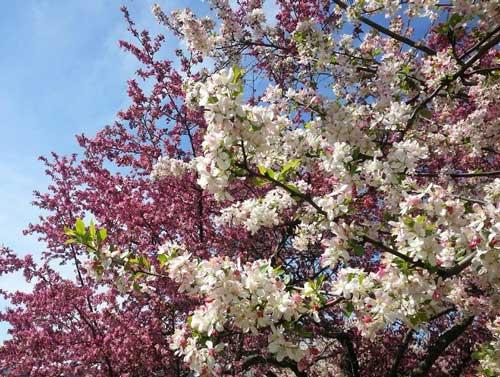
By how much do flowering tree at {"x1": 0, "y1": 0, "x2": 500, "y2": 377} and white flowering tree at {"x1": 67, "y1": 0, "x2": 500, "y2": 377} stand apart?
17 millimetres

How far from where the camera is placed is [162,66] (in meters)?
10.2

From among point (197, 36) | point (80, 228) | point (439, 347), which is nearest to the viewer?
point (80, 228)

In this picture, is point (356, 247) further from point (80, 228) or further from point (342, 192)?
point (80, 228)

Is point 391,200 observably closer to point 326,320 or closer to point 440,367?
point 326,320

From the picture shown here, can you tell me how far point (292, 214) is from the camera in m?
6.88

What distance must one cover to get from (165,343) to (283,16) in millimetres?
6820

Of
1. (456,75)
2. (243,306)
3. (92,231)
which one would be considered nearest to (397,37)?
(456,75)

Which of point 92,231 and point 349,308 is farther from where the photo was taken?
point 92,231

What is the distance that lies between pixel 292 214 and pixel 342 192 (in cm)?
356

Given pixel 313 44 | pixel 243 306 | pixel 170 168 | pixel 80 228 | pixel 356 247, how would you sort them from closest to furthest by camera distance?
pixel 243 306 < pixel 356 247 < pixel 80 228 < pixel 313 44 < pixel 170 168

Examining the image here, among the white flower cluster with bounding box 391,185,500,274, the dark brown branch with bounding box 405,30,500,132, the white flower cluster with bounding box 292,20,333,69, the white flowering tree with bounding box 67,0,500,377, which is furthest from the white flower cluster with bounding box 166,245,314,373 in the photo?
the white flower cluster with bounding box 292,20,333,69

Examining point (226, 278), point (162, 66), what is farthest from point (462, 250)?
point (162, 66)

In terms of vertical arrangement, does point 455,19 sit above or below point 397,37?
below

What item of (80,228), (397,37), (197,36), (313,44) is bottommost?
(80,228)
